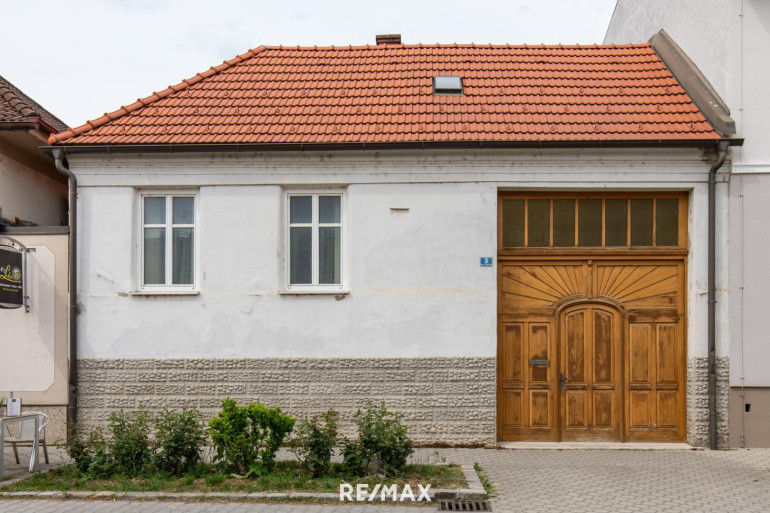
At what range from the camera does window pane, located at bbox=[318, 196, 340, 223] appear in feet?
36.0

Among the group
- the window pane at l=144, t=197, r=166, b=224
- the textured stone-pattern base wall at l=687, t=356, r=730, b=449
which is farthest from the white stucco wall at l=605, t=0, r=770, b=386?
the window pane at l=144, t=197, r=166, b=224

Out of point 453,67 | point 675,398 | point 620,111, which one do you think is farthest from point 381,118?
point 675,398

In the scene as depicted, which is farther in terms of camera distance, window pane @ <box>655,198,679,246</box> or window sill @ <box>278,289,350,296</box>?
window pane @ <box>655,198,679,246</box>

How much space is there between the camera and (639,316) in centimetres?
1078

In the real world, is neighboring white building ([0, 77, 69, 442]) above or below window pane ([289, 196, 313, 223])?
below

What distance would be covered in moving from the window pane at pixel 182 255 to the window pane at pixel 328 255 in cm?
201

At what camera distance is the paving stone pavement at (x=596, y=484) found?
736 cm

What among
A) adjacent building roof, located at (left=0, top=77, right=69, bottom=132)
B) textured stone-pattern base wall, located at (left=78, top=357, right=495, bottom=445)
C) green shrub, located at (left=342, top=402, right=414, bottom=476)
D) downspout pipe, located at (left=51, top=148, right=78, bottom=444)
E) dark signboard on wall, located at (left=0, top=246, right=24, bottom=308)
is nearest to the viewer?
green shrub, located at (left=342, top=402, right=414, bottom=476)

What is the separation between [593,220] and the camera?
428 inches

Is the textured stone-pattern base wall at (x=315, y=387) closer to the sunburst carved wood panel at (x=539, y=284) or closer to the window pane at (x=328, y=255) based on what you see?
the sunburst carved wood panel at (x=539, y=284)

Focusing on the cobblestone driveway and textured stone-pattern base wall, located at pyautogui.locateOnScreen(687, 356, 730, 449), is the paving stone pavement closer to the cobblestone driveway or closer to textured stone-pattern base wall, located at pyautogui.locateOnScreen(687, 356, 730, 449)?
the cobblestone driveway

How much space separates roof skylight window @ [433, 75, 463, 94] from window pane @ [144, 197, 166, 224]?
490 cm

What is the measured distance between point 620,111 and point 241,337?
6.92 metres

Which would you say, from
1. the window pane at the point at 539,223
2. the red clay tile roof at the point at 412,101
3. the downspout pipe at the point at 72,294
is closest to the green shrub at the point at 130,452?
the downspout pipe at the point at 72,294
